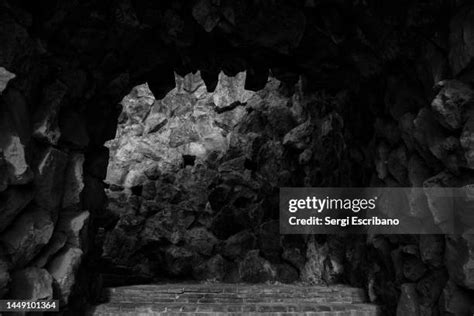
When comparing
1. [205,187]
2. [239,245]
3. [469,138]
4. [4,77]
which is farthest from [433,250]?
[205,187]

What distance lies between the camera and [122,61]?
12.7 meters

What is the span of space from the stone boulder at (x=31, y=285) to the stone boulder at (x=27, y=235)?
0.74 ft

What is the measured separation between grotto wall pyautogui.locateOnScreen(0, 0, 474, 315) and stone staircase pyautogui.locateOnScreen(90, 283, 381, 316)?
0.71 m

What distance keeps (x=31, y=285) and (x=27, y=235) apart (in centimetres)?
97

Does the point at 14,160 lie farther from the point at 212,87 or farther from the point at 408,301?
the point at 408,301

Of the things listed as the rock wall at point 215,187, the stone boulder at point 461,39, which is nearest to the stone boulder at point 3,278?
the rock wall at point 215,187

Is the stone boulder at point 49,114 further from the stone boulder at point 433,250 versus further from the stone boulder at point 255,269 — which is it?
the stone boulder at point 255,269

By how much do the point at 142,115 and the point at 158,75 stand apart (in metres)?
13.4

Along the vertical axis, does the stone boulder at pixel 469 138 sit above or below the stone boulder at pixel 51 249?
above

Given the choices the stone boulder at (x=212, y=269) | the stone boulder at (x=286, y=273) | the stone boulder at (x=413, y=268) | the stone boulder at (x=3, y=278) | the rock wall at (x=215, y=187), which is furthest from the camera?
the rock wall at (x=215, y=187)

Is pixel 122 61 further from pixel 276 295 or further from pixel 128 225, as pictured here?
pixel 128 225

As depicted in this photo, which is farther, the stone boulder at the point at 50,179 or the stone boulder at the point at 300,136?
the stone boulder at the point at 300,136

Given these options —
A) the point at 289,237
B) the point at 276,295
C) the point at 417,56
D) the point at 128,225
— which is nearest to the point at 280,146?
the point at 289,237

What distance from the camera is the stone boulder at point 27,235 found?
30.9ft
